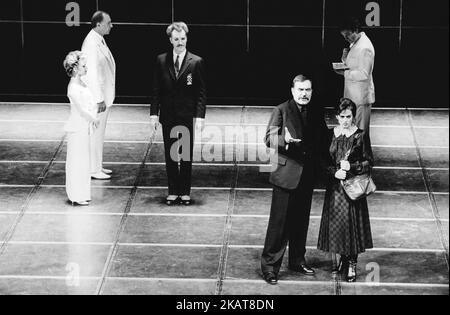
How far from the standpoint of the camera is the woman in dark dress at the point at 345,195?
8516mm

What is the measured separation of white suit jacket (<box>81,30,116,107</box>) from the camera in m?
11.2

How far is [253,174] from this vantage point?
1187cm

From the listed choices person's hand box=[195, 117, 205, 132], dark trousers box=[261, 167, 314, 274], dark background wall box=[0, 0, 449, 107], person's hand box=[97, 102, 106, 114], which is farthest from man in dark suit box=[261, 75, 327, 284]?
dark background wall box=[0, 0, 449, 107]

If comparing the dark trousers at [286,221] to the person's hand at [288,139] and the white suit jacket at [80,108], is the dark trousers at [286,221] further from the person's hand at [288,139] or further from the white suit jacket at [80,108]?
the white suit jacket at [80,108]

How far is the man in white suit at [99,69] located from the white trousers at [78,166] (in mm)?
695

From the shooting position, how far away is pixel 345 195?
853cm

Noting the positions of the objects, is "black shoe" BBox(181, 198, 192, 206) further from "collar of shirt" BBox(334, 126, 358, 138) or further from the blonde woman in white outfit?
"collar of shirt" BBox(334, 126, 358, 138)

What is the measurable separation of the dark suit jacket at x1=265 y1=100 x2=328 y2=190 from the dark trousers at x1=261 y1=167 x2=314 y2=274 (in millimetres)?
77

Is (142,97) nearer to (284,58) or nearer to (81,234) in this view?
(284,58)

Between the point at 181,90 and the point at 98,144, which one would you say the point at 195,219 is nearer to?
the point at 181,90

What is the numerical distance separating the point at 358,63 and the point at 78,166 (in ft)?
10.5

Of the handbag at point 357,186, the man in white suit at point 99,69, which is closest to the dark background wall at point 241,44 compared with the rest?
the man in white suit at point 99,69

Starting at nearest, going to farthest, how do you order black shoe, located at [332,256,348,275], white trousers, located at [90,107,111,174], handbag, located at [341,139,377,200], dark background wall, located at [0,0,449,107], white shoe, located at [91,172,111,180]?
1. handbag, located at [341,139,377,200]
2. black shoe, located at [332,256,348,275]
3. white trousers, located at [90,107,111,174]
4. white shoe, located at [91,172,111,180]
5. dark background wall, located at [0,0,449,107]

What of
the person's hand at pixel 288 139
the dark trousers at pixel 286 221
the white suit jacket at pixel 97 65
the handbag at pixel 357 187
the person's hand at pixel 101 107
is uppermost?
the white suit jacket at pixel 97 65
